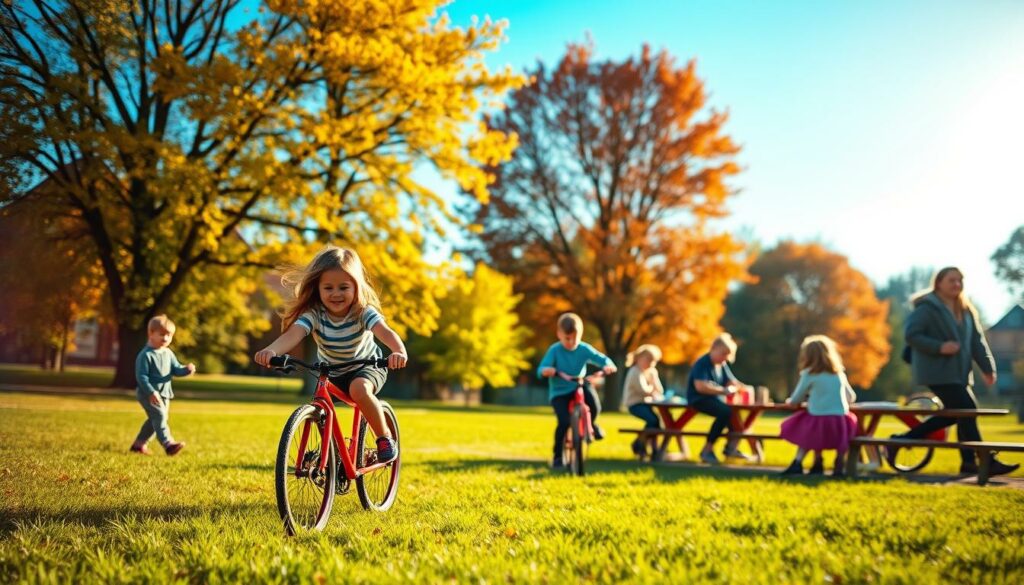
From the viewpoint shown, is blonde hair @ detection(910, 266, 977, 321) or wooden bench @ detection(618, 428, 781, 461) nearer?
blonde hair @ detection(910, 266, 977, 321)

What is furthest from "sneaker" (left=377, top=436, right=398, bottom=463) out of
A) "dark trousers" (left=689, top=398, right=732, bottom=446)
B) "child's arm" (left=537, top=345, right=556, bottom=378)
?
"dark trousers" (left=689, top=398, right=732, bottom=446)

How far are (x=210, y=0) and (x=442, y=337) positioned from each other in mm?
24241

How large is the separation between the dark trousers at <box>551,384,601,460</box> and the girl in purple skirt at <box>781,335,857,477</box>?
7.33 ft

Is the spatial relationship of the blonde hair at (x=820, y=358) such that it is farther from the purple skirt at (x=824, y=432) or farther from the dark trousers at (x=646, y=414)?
the dark trousers at (x=646, y=414)

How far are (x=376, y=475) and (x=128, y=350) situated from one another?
Result: 16216mm

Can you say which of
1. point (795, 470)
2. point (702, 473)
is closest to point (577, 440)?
point (702, 473)

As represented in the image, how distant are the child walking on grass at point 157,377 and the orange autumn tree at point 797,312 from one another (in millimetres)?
47545

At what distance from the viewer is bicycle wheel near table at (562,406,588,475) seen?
7.94 meters

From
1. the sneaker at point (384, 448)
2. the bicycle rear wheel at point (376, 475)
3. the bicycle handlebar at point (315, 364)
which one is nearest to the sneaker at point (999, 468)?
the bicycle rear wheel at point (376, 475)

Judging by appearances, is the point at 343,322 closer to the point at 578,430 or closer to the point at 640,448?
the point at 578,430

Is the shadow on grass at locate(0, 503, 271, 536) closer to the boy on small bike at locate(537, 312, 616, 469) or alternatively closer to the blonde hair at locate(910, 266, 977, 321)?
the boy on small bike at locate(537, 312, 616, 469)

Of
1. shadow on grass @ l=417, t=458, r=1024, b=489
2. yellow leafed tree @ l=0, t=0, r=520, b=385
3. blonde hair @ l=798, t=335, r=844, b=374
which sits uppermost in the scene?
yellow leafed tree @ l=0, t=0, r=520, b=385

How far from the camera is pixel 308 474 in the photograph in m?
4.23

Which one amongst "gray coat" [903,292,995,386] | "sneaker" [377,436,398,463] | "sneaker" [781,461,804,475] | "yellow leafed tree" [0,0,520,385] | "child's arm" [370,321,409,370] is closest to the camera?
"child's arm" [370,321,409,370]
